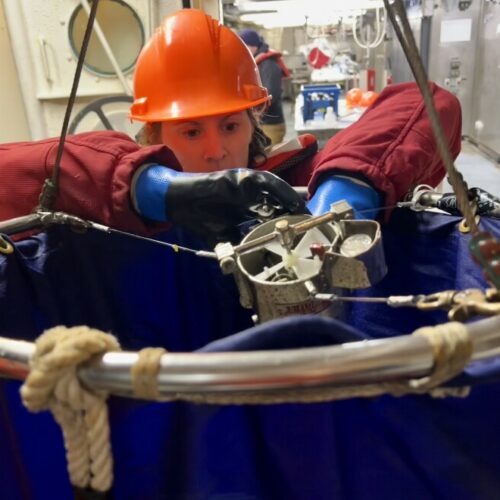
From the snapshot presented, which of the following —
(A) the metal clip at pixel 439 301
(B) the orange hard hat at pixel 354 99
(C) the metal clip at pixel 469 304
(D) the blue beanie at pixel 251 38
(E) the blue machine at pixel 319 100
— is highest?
(D) the blue beanie at pixel 251 38

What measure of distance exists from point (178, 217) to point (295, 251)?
0.17 meters

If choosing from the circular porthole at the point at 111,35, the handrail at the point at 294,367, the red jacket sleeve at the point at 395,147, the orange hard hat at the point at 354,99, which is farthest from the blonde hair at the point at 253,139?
the orange hard hat at the point at 354,99

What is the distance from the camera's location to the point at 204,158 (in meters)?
0.79

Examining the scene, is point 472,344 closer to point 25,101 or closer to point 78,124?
point 78,124

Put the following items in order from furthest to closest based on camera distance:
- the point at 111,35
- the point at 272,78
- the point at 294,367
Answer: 1. the point at 272,78
2. the point at 111,35
3. the point at 294,367

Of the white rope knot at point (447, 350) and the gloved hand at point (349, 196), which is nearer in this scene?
the white rope knot at point (447, 350)

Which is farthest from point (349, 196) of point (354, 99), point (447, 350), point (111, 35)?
point (354, 99)

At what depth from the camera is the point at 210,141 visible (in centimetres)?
80

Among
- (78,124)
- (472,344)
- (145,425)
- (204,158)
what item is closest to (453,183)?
(472,344)

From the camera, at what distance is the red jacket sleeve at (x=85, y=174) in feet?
1.95

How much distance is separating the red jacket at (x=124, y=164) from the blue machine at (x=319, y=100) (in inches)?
54.0

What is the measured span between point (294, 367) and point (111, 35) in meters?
1.65

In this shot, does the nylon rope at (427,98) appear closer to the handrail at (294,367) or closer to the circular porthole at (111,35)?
the handrail at (294,367)

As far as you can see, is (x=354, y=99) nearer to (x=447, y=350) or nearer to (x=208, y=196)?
(x=208, y=196)
